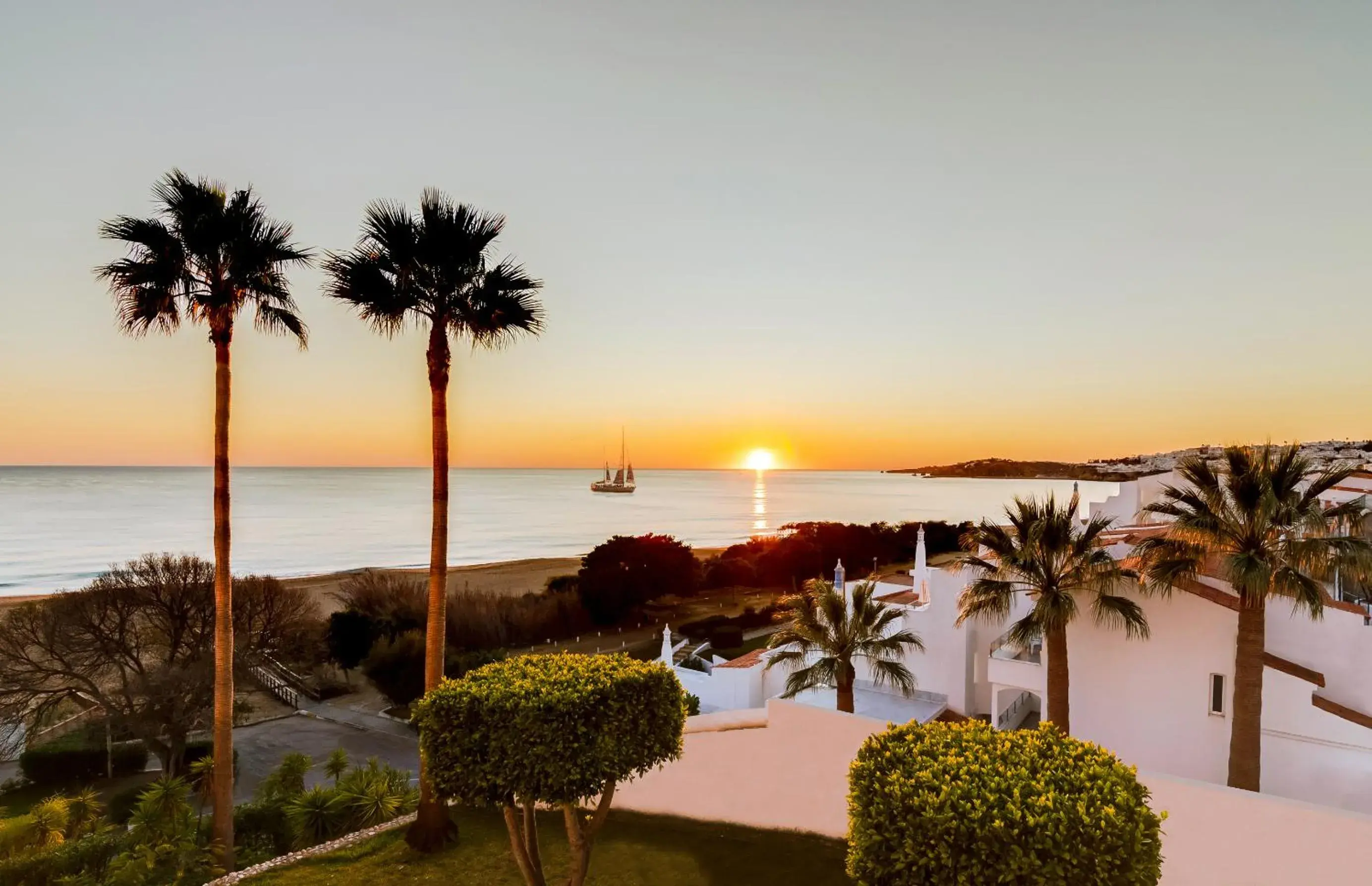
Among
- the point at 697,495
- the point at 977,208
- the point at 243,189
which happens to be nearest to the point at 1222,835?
the point at 977,208

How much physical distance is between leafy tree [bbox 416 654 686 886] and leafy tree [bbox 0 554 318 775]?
14261 millimetres

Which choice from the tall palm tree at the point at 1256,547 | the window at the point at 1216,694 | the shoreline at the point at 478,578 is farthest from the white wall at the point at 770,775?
the shoreline at the point at 478,578

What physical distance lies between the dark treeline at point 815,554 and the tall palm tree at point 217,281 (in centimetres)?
4229

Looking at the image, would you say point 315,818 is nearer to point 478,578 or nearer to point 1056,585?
point 1056,585

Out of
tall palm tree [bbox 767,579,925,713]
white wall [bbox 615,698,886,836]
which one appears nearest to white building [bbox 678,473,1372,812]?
tall palm tree [bbox 767,579,925,713]

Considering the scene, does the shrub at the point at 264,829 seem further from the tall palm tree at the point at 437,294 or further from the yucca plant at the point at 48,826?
the tall palm tree at the point at 437,294

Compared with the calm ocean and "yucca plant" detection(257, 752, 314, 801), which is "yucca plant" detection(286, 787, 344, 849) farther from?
the calm ocean

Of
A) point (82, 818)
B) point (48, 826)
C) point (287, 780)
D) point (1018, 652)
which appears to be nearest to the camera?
point (48, 826)

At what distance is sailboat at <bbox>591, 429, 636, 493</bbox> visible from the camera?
137 metres

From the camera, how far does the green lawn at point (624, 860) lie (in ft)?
29.6

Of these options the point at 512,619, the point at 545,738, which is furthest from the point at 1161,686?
the point at 512,619

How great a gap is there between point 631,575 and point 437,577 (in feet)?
104

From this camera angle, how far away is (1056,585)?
12578mm

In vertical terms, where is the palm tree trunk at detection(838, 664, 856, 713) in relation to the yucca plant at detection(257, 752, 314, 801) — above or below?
above
